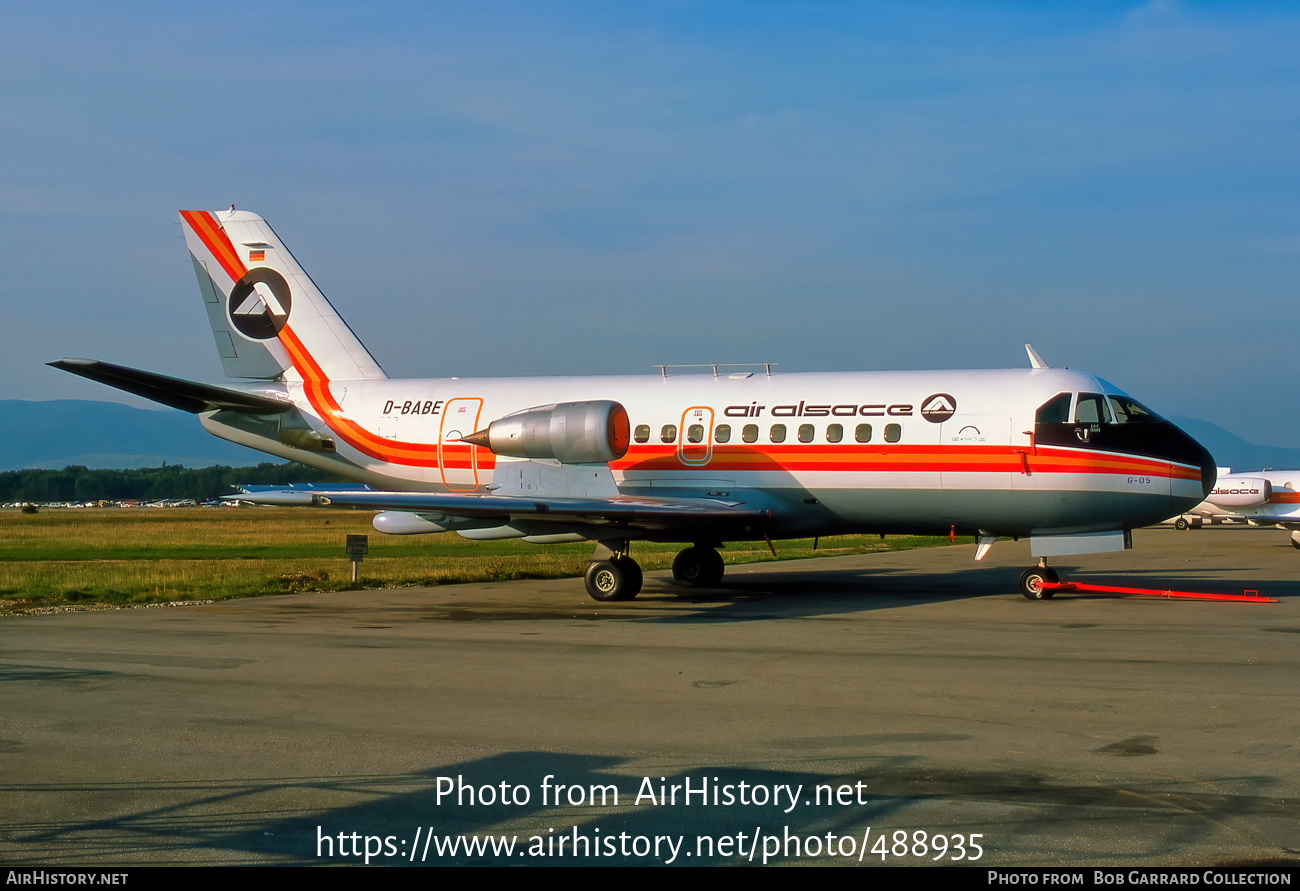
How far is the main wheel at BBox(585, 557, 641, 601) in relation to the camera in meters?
20.4

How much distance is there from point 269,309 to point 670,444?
10.2 meters

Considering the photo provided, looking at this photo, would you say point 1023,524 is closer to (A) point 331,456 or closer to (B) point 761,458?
(B) point 761,458

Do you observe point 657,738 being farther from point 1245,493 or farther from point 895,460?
point 1245,493

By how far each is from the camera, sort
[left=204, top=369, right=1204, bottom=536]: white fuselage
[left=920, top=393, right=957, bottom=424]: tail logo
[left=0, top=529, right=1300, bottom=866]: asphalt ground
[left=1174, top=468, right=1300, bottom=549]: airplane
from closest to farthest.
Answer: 1. [left=0, top=529, right=1300, bottom=866]: asphalt ground
2. [left=204, top=369, right=1204, bottom=536]: white fuselage
3. [left=920, top=393, right=957, bottom=424]: tail logo
4. [left=1174, top=468, right=1300, bottom=549]: airplane

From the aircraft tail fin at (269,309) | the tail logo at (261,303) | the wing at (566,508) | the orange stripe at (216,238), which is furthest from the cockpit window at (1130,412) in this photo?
the orange stripe at (216,238)

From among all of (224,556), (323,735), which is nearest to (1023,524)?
(323,735)

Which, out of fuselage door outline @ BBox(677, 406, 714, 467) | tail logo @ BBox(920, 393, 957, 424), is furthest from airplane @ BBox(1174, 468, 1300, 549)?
fuselage door outline @ BBox(677, 406, 714, 467)

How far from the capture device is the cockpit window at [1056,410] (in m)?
19.1

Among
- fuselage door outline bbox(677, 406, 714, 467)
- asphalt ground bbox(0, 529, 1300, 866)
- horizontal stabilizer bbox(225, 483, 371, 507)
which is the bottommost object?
asphalt ground bbox(0, 529, 1300, 866)

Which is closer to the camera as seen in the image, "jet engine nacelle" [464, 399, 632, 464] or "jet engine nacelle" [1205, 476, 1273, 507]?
"jet engine nacelle" [464, 399, 632, 464]

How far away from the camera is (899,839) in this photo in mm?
6473

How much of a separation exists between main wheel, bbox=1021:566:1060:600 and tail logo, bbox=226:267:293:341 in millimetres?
16583

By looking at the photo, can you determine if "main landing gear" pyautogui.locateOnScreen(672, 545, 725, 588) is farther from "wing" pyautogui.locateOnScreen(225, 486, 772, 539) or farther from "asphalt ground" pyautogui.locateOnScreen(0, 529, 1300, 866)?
"asphalt ground" pyautogui.locateOnScreen(0, 529, 1300, 866)
